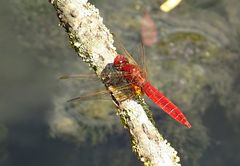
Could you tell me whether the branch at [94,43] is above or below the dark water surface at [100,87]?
below

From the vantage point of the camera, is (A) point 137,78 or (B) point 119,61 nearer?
(B) point 119,61

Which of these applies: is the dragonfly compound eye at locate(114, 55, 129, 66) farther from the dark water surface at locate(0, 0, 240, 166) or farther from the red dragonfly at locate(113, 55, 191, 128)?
the dark water surface at locate(0, 0, 240, 166)

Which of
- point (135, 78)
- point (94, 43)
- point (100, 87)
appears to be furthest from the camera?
point (100, 87)

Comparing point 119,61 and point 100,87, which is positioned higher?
point 100,87

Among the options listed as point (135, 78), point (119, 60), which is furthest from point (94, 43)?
point (135, 78)

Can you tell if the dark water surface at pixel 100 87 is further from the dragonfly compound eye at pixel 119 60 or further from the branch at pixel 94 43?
the branch at pixel 94 43

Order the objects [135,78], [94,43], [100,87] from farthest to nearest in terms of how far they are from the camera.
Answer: [100,87]
[135,78]
[94,43]

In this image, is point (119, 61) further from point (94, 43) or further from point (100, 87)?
point (100, 87)

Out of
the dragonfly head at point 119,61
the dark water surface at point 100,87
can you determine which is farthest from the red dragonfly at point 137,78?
the dark water surface at point 100,87

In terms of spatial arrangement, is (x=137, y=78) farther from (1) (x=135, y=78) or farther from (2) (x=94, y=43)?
(2) (x=94, y=43)

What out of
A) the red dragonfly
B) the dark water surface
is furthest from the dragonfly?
the dark water surface

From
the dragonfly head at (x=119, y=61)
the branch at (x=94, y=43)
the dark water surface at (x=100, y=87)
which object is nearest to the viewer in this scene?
the branch at (x=94, y=43)
